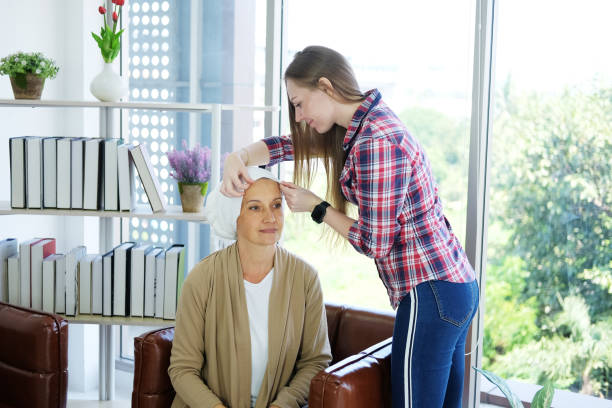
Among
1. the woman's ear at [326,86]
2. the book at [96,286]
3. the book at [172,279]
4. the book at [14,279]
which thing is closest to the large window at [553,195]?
the woman's ear at [326,86]

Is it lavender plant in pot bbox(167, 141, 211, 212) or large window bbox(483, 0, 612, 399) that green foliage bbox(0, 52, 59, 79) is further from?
large window bbox(483, 0, 612, 399)

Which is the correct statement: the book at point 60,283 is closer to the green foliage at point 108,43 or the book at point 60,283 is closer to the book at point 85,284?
the book at point 85,284

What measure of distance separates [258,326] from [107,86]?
1.29 m

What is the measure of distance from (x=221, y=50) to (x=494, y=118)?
138 centimetres

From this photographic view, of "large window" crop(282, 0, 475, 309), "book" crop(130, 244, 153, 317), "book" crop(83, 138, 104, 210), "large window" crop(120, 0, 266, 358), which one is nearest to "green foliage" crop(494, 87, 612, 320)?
"large window" crop(282, 0, 475, 309)

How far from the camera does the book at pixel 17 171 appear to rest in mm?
2793

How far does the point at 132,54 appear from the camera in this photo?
142 inches

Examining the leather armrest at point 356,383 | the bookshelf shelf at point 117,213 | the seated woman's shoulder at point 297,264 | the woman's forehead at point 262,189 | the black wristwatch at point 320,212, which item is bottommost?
the leather armrest at point 356,383

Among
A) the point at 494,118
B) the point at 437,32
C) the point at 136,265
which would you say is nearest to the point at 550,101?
the point at 494,118

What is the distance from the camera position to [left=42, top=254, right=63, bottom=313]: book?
2.86 meters

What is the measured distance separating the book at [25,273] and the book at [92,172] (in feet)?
1.07

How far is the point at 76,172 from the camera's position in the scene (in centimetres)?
281

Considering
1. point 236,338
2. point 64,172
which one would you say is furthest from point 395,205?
point 64,172

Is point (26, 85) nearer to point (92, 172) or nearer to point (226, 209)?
point (92, 172)
